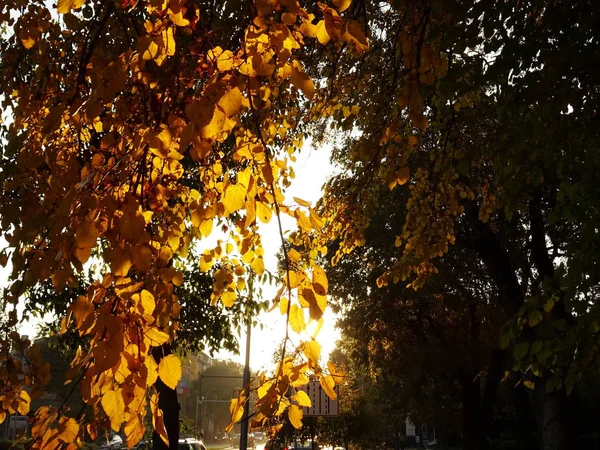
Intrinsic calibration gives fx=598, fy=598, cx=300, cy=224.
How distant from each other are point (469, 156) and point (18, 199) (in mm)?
2312

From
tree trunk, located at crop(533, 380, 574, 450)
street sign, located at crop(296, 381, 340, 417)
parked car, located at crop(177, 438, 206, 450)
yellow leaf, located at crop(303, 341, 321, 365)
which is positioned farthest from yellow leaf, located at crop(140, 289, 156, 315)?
parked car, located at crop(177, 438, 206, 450)

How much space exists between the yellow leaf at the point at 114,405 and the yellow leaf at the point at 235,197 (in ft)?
2.21

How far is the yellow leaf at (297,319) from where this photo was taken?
6.11ft

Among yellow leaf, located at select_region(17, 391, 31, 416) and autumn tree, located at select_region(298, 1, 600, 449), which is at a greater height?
autumn tree, located at select_region(298, 1, 600, 449)

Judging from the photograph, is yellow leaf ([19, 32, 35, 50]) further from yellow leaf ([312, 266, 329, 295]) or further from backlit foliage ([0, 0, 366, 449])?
yellow leaf ([312, 266, 329, 295])

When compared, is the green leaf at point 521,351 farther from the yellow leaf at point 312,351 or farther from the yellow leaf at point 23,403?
the yellow leaf at point 23,403

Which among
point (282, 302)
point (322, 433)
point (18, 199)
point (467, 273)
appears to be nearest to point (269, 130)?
point (18, 199)

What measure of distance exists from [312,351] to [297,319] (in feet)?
0.35

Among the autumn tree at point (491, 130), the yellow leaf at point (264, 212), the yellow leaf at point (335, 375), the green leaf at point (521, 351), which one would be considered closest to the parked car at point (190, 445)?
the autumn tree at point (491, 130)

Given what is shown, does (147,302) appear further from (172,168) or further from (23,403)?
(23,403)

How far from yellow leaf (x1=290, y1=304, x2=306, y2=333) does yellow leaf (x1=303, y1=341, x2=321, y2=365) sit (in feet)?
0.17

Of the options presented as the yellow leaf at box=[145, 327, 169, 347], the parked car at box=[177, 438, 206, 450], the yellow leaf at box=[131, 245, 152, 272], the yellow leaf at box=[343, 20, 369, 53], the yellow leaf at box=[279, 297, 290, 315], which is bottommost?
the parked car at box=[177, 438, 206, 450]

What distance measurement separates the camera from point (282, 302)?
76.2 inches

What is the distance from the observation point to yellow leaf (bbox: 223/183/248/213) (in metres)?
1.97
